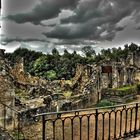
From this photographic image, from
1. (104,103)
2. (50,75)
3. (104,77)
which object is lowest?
(104,103)

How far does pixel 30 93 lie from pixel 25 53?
4893 centimetres

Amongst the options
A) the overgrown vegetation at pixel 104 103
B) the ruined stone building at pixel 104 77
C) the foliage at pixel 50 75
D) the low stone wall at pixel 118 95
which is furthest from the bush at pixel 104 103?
the foliage at pixel 50 75

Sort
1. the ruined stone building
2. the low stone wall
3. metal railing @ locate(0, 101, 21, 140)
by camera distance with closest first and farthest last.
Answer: metal railing @ locate(0, 101, 21, 140) → the low stone wall → the ruined stone building

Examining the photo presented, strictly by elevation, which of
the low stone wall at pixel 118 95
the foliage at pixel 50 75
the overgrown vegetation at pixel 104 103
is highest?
A: the foliage at pixel 50 75

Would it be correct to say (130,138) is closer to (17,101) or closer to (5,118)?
(5,118)

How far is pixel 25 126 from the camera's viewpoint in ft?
40.2

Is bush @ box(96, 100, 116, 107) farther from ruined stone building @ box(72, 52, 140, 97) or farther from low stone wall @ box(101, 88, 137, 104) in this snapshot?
ruined stone building @ box(72, 52, 140, 97)

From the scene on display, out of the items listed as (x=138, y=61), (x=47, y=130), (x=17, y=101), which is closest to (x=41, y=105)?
(x=17, y=101)

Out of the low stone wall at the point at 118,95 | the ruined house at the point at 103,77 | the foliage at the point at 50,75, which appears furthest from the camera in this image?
the foliage at the point at 50,75

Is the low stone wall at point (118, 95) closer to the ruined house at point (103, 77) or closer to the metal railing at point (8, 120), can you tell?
the ruined house at point (103, 77)

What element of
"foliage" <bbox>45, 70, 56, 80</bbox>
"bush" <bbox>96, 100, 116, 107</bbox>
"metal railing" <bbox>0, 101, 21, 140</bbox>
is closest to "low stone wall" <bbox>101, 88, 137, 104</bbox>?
"bush" <bbox>96, 100, 116, 107</bbox>

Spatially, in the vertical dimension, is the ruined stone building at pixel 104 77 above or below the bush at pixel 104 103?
above

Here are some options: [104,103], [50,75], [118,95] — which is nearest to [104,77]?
[118,95]

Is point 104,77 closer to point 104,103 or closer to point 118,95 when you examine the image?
point 118,95
